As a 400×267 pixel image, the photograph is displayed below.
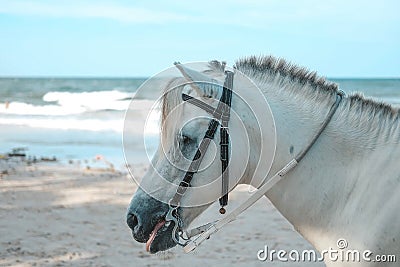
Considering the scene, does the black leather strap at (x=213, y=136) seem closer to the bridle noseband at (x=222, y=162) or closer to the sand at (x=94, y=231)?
the bridle noseband at (x=222, y=162)

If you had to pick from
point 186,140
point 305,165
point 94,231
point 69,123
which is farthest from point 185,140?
point 69,123

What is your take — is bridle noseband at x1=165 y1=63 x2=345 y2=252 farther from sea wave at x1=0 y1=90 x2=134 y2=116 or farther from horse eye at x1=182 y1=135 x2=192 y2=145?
sea wave at x1=0 y1=90 x2=134 y2=116

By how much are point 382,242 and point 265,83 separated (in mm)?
794

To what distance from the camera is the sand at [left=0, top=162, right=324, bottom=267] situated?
510 centimetres

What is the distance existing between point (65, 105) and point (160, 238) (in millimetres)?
28584

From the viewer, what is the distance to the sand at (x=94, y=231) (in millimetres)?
5098

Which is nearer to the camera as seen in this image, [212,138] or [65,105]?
[212,138]

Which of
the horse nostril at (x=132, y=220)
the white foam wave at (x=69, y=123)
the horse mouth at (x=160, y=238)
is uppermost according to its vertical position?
the horse nostril at (x=132, y=220)

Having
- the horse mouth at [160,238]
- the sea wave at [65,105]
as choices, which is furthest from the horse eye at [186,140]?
the sea wave at [65,105]

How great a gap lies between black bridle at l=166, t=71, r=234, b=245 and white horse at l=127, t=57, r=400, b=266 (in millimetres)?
25

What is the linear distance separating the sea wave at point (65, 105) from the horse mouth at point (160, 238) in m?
21.8

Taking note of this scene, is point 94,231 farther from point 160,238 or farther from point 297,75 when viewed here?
point 297,75

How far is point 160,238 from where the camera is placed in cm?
204

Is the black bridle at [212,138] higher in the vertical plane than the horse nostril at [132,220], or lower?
higher
